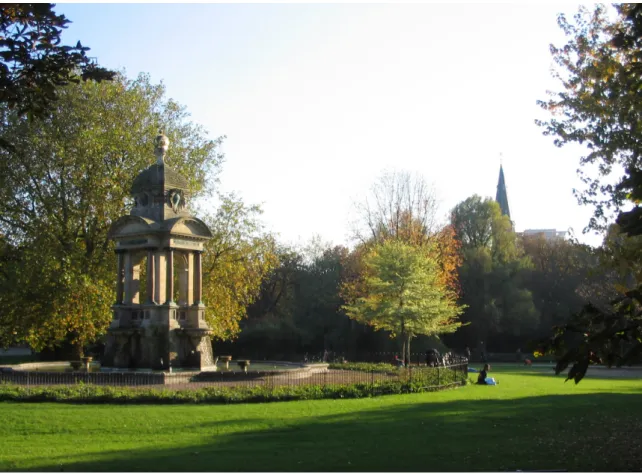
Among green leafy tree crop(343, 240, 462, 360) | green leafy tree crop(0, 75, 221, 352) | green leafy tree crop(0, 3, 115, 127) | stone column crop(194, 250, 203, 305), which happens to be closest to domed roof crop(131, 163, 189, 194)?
stone column crop(194, 250, 203, 305)

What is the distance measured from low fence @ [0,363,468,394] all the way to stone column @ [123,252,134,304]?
5.23 meters

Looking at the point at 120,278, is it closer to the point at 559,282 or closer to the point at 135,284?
the point at 135,284

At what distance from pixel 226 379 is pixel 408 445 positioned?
13.1 metres

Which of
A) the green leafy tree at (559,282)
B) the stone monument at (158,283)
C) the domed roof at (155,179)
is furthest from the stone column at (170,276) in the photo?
the green leafy tree at (559,282)

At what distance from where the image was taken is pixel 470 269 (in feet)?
206

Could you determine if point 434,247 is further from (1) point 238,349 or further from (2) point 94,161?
(2) point 94,161

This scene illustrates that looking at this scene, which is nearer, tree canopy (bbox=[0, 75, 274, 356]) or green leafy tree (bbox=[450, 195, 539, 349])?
tree canopy (bbox=[0, 75, 274, 356])

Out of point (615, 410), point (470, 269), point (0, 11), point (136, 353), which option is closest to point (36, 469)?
point (0, 11)

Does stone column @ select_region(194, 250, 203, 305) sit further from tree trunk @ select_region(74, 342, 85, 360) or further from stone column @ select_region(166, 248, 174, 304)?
tree trunk @ select_region(74, 342, 85, 360)

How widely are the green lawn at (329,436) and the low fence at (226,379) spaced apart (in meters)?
3.00

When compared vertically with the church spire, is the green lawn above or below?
below

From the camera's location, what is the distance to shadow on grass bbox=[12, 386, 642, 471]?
466 inches

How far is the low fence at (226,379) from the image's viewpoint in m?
24.1

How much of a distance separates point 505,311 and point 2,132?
43.2 meters
